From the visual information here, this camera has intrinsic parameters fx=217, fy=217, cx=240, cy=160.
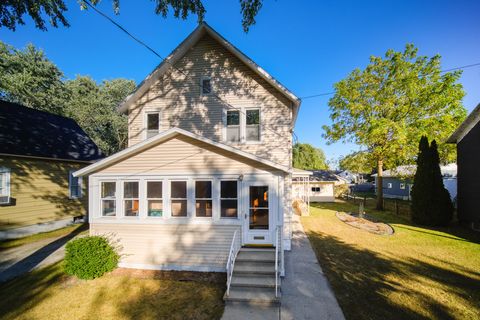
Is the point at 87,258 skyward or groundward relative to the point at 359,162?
groundward

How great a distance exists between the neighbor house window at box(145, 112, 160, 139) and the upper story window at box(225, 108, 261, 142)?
3.75m

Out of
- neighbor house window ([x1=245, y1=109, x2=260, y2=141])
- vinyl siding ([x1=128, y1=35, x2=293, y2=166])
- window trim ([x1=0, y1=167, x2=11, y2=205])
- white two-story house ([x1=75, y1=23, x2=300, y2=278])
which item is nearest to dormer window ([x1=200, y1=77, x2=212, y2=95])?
vinyl siding ([x1=128, y1=35, x2=293, y2=166])

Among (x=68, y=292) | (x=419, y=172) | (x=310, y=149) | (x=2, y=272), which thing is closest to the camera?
(x=68, y=292)

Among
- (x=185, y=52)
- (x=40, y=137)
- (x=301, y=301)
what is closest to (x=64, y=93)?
(x=40, y=137)

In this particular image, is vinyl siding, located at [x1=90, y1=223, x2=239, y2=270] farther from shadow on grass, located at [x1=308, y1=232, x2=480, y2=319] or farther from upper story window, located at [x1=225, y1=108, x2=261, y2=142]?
upper story window, located at [x1=225, y1=108, x2=261, y2=142]

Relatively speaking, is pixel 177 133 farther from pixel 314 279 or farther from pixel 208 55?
pixel 314 279

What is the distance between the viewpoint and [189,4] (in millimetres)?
9172

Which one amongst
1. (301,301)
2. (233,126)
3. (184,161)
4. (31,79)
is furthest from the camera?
(31,79)

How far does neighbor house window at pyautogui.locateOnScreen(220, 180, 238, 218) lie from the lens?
27.0 ft

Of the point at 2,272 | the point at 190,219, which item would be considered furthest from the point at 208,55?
the point at 2,272

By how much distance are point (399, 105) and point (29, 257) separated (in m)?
25.8

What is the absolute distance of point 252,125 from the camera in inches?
417

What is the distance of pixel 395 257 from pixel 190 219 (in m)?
8.54

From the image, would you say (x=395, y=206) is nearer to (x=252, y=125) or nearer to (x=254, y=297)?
(x=252, y=125)
